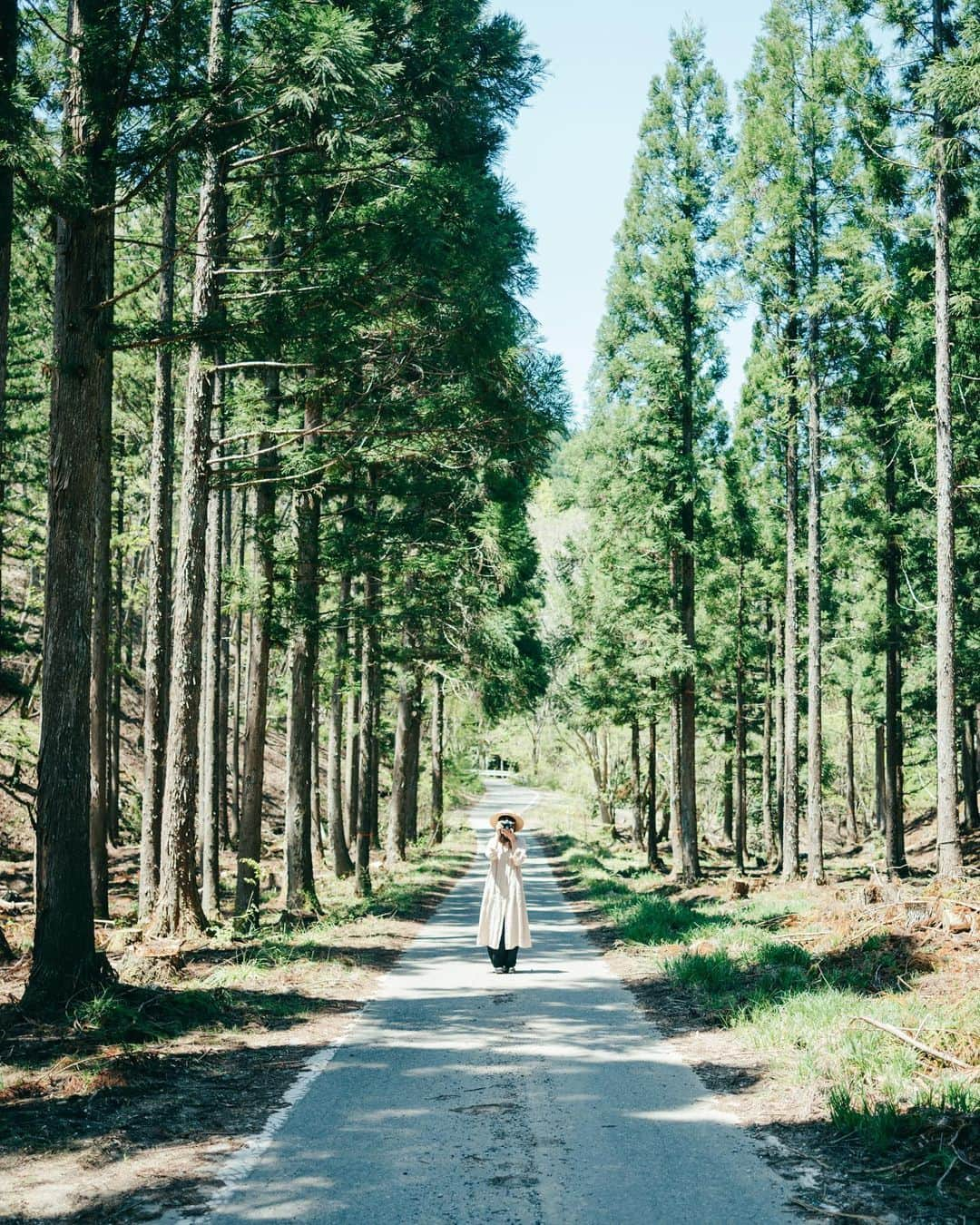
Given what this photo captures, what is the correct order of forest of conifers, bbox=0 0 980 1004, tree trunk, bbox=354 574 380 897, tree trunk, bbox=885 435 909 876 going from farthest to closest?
tree trunk, bbox=885 435 909 876 < tree trunk, bbox=354 574 380 897 < forest of conifers, bbox=0 0 980 1004

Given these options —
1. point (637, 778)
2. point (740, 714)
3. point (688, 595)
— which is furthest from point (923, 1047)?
point (637, 778)

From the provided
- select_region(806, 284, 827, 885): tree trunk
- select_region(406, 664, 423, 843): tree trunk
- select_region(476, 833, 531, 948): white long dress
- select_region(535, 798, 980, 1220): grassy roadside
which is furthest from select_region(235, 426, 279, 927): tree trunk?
select_region(806, 284, 827, 885): tree trunk

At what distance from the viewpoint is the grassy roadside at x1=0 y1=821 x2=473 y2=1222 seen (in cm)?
511

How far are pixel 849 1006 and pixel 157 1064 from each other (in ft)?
18.5

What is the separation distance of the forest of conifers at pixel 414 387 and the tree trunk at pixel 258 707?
0.08m

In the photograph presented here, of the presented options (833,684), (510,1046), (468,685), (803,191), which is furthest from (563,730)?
(510,1046)

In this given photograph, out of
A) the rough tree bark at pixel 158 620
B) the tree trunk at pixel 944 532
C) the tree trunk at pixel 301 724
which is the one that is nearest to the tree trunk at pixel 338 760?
the tree trunk at pixel 301 724

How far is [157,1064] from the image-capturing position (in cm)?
725

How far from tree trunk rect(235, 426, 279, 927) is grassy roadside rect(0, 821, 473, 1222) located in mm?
2461

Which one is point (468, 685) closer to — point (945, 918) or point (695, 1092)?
point (945, 918)

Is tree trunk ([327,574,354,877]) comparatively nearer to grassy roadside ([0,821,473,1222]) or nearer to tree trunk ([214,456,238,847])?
tree trunk ([214,456,238,847])

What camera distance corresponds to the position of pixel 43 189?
8.05 m

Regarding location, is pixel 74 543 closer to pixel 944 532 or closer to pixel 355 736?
pixel 944 532

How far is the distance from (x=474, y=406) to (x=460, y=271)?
1.94 meters
